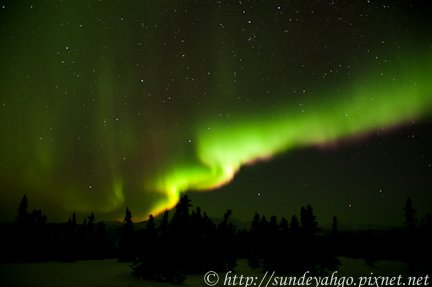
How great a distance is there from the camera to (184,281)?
22312 millimetres

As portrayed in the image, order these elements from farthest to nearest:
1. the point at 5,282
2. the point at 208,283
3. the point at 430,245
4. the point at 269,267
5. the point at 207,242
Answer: the point at 430,245 < the point at 269,267 < the point at 207,242 < the point at 208,283 < the point at 5,282

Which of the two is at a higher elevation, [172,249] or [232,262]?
[172,249]

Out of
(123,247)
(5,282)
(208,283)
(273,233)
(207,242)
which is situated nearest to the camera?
(5,282)

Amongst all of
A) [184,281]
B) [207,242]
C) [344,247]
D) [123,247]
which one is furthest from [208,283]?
[344,247]

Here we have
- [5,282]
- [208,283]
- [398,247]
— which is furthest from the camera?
[398,247]

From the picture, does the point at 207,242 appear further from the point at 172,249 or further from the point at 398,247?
the point at 398,247

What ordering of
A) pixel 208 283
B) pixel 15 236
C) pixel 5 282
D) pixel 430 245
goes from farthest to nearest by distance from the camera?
1. pixel 15 236
2. pixel 430 245
3. pixel 208 283
4. pixel 5 282

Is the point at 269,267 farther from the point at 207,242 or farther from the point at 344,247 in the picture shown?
the point at 344,247

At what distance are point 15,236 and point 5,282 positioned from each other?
1181 inches

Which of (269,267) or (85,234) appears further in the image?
(85,234)

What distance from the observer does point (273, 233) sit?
1234 inches

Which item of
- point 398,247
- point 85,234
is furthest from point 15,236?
point 398,247

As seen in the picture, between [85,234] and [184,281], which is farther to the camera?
[85,234]

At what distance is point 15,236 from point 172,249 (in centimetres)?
3461
